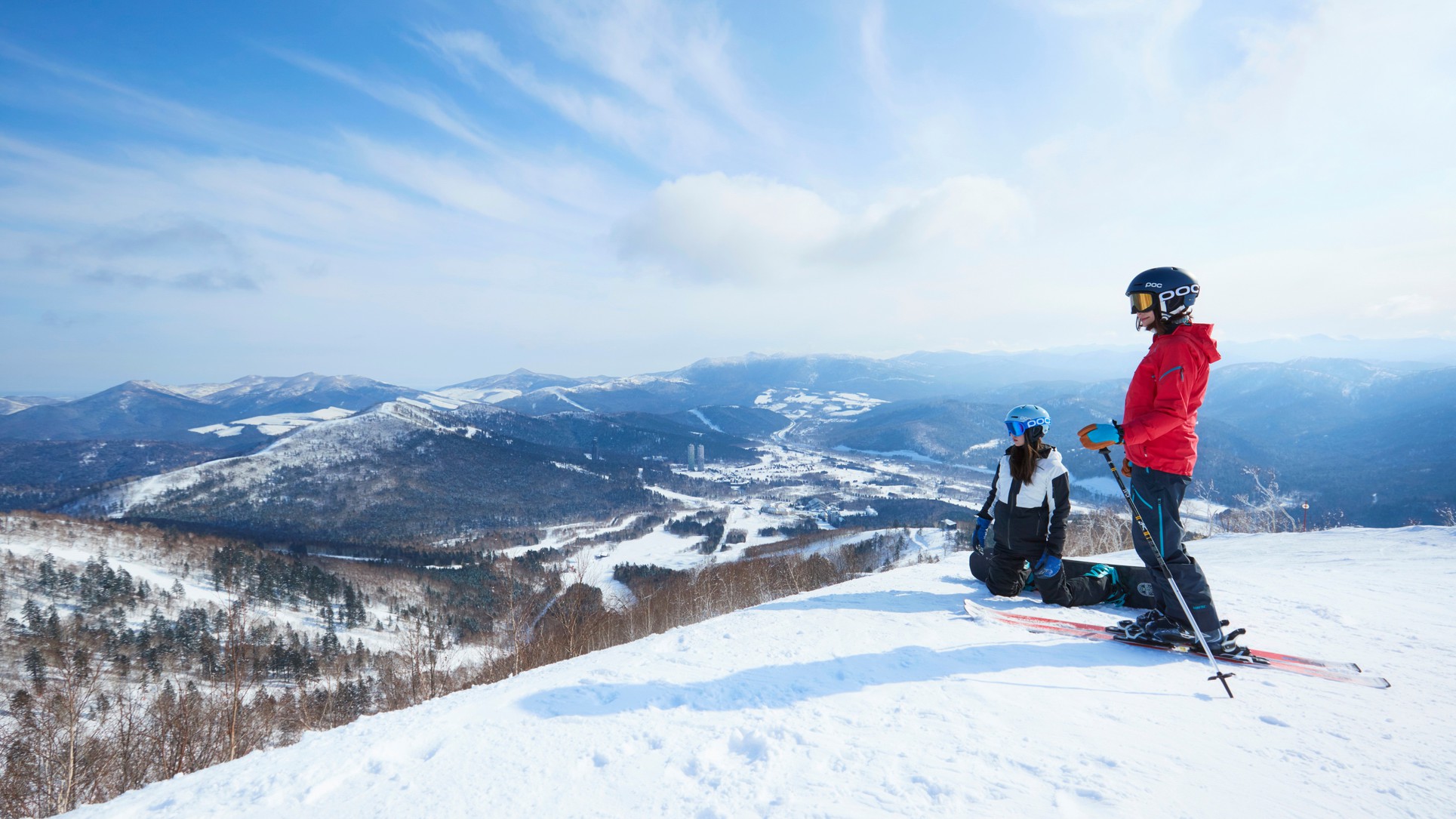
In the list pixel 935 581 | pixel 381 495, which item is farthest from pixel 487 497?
pixel 935 581

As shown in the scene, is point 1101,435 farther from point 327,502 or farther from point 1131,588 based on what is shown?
point 327,502

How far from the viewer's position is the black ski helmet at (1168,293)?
493cm

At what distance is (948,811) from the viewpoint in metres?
2.49

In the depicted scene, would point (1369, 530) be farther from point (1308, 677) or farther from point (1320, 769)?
point (1320, 769)

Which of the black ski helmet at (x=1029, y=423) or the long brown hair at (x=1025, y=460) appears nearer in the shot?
the long brown hair at (x=1025, y=460)

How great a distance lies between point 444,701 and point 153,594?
360ft

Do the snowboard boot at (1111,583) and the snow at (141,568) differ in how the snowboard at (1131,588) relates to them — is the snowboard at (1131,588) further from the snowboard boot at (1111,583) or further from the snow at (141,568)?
the snow at (141,568)

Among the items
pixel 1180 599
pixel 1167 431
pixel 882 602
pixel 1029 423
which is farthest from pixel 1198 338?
pixel 882 602

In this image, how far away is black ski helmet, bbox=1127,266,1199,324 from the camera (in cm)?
493

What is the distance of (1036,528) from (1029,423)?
122 centimetres

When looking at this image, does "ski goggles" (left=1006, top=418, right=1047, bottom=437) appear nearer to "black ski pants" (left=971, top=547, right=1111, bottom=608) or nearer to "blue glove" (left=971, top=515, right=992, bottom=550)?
"blue glove" (left=971, top=515, right=992, bottom=550)

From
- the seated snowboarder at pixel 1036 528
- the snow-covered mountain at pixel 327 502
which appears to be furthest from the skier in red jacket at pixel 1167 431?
the snow-covered mountain at pixel 327 502

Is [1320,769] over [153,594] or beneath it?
over

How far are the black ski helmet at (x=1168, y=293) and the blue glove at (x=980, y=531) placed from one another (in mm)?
3007
